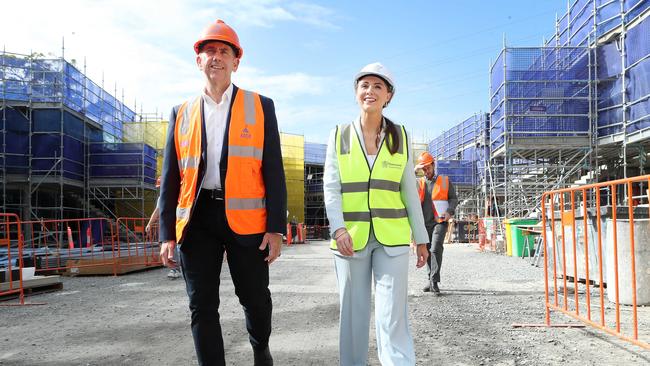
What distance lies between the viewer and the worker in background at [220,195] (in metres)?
2.80

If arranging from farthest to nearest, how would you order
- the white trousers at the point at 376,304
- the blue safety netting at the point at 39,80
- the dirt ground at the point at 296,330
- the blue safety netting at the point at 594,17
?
the blue safety netting at the point at 39,80 < the blue safety netting at the point at 594,17 < the dirt ground at the point at 296,330 < the white trousers at the point at 376,304

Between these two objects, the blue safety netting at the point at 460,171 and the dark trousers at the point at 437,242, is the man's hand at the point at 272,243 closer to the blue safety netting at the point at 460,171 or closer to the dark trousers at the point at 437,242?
the dark trousers at the point at 437,242

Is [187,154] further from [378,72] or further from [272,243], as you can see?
[378,72]

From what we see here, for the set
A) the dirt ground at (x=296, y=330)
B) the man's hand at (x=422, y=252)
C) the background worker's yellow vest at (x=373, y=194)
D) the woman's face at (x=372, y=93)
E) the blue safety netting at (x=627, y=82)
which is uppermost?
the blue safety netting at (x=627, y=82)

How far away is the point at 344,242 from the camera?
301cm

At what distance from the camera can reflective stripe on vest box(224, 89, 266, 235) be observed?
2.79 meters

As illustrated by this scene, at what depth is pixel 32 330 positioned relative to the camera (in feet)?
18.1

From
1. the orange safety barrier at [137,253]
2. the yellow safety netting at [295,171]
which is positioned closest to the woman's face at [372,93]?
the orange safety barrier at [137,253]

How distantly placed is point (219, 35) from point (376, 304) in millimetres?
1789

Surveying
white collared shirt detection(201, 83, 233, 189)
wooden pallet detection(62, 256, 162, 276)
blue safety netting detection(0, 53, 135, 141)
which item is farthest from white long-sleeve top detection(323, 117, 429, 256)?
blue safety netting detection(0, 53, 135, 141)

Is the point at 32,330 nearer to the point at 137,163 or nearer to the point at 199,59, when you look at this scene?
the point at 199,59

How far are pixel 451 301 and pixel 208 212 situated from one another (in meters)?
4.84

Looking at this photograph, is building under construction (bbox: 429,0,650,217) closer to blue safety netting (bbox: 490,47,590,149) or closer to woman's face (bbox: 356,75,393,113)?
blue safety netting (bbox: 490,47,590,149)

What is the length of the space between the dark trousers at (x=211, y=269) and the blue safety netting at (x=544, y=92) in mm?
17713
